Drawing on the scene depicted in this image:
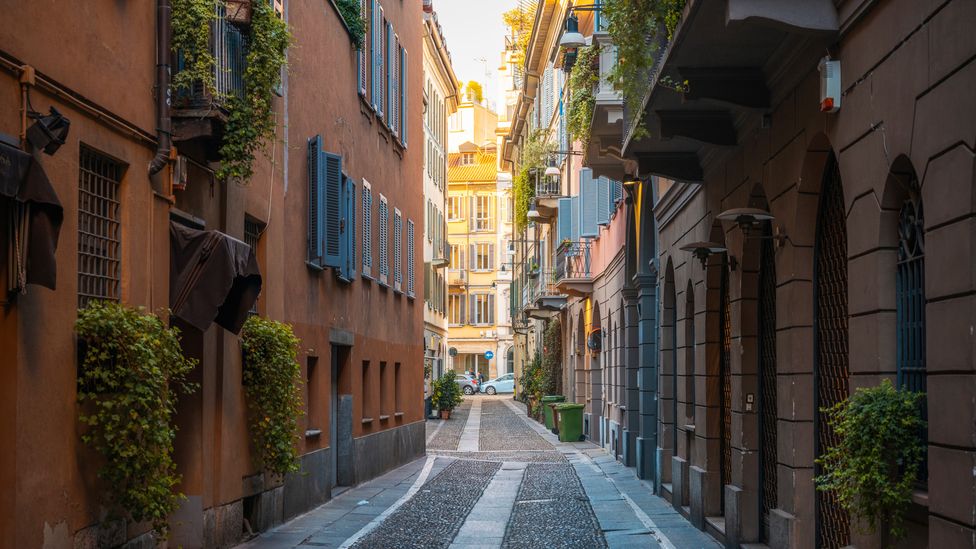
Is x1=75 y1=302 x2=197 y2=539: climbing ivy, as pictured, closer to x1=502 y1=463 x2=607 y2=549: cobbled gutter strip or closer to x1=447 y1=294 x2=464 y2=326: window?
x1=502 y1=463 x2=607 y2=549: cobbled gutter strip

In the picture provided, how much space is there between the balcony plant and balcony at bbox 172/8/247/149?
248 inches

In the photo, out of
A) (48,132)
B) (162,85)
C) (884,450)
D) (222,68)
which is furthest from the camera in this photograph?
(222,68)

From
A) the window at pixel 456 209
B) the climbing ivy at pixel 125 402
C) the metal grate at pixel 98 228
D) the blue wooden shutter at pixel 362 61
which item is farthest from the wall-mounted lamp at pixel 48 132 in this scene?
the window at pixel 456 209

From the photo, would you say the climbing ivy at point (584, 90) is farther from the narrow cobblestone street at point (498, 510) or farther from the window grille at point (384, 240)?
the narrow cobblestone street at point (498, 510)

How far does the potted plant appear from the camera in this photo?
155 feet

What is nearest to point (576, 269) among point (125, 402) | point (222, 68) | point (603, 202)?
point (603, 202)

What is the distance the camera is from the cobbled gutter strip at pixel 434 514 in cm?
1435

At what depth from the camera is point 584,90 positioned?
66.8ft

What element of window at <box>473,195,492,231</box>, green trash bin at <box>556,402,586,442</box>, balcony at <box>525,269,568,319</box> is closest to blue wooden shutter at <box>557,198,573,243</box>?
balcony at <box>525,269,568,319</box>

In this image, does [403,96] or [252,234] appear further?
[403,96]

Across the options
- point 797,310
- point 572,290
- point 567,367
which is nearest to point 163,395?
point 797,310

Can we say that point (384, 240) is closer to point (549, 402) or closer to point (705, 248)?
point (705, 248)

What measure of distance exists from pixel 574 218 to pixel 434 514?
18.5 metres

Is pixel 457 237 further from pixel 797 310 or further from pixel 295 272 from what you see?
pixel 797 310
